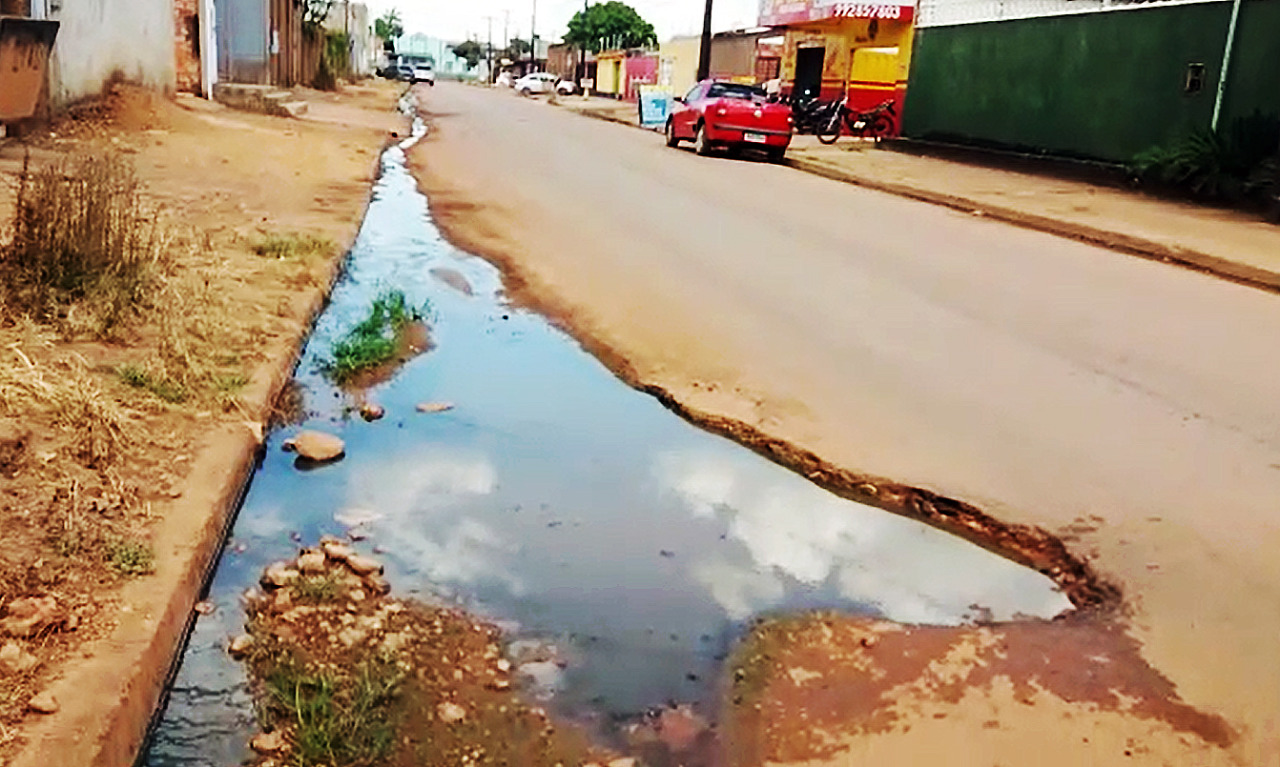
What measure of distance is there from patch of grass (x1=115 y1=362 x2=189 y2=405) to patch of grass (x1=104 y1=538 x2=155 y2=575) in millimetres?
1577

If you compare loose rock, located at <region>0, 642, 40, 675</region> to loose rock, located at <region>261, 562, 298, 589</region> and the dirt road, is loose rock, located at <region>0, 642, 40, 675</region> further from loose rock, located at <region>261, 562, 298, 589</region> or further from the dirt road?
the dirt road

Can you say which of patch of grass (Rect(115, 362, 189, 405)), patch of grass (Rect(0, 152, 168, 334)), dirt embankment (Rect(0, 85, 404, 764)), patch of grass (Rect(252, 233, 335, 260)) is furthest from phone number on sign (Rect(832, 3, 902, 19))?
patch of grass (Rect(115, 362, 189, 405))

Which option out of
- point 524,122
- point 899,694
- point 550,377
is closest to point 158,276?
point 550,377

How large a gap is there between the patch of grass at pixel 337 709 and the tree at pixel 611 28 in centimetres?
8951

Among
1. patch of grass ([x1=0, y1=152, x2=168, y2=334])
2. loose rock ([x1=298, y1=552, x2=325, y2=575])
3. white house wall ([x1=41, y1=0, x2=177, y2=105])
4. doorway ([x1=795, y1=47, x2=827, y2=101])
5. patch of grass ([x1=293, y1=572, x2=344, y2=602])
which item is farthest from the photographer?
doorway ([x1=795, y1=47, x2=827, y2=101])

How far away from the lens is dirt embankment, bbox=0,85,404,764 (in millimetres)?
3094

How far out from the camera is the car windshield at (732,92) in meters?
24.4

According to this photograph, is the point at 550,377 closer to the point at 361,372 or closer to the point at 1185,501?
the point at 361,372

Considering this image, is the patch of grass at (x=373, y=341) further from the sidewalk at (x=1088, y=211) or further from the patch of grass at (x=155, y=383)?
the sidewalk at (x=1088, y=211)

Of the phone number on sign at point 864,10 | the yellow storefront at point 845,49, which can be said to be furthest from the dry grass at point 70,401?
the phone number on sign at point 864,10

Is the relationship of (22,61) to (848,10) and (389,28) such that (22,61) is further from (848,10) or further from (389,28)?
(389,28)

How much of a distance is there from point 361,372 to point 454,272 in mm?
3417

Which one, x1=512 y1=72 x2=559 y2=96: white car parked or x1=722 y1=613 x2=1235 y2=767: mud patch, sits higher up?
x1=512 y1=72 x2=559 y2=96: white car parked

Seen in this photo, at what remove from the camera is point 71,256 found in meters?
6.36
